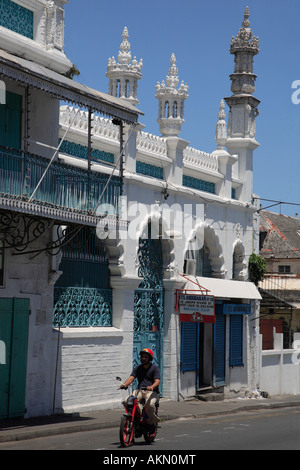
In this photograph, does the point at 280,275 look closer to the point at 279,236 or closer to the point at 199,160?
the point at 279,236

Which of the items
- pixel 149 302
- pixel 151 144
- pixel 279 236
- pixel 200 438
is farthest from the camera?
pixel 279 236

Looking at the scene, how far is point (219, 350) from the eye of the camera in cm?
2300

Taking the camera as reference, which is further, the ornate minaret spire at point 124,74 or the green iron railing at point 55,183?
the ornate minaret spire at point 124,74

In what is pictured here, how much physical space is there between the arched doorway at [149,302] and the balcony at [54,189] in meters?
3.31

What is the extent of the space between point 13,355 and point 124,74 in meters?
7.51

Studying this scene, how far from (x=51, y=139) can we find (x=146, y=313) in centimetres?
544

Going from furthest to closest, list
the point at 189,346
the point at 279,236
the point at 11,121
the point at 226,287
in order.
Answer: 1. the point at 279,236
2. the point at 226,287
3. the point at 189,346
4. the point at 11,121

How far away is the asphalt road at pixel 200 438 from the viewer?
41.0ft

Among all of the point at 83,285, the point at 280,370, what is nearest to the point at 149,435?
the point at 83,285

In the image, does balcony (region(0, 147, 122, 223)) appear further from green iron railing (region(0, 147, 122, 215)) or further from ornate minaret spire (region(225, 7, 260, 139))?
ornate minaret spire (region(225, 7, 260, 139))

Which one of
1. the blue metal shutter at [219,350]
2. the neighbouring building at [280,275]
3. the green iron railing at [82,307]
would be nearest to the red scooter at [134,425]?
the green iron railing at [82,307]

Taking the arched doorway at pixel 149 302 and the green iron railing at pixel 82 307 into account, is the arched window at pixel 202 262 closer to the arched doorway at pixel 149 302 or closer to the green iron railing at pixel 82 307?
the arched doorway at pixel 149 302

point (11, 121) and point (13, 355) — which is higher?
point (11, 121)
